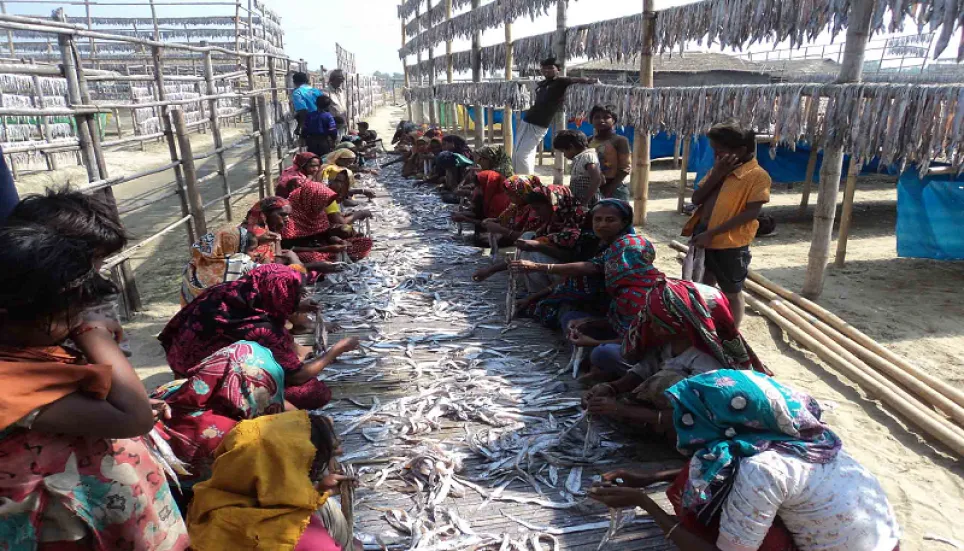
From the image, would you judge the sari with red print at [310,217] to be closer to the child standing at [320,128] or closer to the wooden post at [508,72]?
the child standing at [320,128]

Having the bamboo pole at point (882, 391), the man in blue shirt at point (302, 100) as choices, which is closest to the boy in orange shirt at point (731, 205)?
the bamboo pole at point (882, 391)

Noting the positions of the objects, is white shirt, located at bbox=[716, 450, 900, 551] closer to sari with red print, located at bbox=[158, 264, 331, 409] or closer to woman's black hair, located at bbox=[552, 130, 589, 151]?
sari with red print, located at bbox=[158, 264, 331, 409]

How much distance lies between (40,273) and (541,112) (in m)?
7.56

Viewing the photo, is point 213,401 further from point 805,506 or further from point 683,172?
point 683,172

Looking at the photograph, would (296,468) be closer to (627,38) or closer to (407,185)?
(627,38)

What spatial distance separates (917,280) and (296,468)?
7975 mm

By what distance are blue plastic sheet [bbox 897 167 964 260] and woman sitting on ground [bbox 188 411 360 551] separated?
336 inches

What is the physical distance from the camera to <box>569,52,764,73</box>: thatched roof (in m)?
18.6

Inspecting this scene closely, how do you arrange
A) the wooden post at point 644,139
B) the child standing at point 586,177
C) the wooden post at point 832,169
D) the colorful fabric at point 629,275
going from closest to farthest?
the colorful fabric at point 629,275 < the wooden post at point 832,169 < the child standing at point 586,177 < the wooden post at point 644,139

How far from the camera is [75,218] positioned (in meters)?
1.44

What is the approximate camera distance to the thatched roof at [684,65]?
18641mm

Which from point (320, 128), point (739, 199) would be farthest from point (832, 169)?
point (320, 128)

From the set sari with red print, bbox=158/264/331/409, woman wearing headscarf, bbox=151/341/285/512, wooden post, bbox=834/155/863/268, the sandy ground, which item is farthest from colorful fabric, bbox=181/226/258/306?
wooden post, bbox=834/155/863/268

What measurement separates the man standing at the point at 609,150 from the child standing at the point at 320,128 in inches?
245
